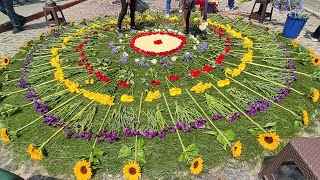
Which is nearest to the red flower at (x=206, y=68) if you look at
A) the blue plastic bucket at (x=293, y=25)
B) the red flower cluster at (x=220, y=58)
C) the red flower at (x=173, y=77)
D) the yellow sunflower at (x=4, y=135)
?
the red flower cluster at (x=220, y=58)

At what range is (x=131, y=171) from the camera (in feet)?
9.77

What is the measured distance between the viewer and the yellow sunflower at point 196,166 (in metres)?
3.00

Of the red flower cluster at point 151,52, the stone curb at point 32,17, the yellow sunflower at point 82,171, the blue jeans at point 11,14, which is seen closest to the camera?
the yellow sunflower at point 82,171

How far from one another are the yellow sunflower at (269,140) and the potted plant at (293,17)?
5.08m

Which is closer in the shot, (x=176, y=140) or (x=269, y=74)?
(x=176, y=140)

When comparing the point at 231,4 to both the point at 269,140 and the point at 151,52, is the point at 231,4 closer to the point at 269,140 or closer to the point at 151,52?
the point at 151,52

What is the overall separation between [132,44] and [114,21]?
2.62 meters

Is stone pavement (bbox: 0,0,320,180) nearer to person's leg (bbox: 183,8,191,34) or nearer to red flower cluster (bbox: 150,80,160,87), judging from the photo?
red flower cluster (bbox: 150,80,160,87)

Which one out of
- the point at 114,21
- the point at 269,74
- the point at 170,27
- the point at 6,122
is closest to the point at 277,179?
the point at 269,74

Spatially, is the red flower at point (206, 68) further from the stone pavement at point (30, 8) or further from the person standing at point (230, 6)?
the stone pavement at point (30, 8)

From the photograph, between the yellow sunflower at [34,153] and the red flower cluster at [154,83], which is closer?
the yellow sunflower at [34,153]

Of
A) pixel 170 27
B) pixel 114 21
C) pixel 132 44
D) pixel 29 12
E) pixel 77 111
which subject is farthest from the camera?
pixel 29 12

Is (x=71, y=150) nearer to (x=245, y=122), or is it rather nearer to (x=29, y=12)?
(x=245, y=122)

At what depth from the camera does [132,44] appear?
619cm
